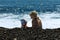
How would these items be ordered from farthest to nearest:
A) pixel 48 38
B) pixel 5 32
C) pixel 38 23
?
pixel 38 23 < pixel 5 32 < pixel 48 38

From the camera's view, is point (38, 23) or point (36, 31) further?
point (38, 23)

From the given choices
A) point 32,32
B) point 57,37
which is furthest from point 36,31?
point 57,37

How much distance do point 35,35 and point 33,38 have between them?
101 millimetres

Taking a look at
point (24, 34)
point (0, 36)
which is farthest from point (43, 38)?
point (0, 36)

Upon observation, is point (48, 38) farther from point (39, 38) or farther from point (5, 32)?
point (5, 32)

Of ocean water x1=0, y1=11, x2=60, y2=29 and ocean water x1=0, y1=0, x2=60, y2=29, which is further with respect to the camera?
ocean water x1=0, y1=0, x2=60, y2=29

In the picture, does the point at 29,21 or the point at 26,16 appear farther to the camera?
the point at 26,16

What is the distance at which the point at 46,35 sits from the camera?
5000mm

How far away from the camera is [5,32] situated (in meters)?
5.29

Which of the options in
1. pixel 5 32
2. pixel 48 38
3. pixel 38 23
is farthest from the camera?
pixel 38 23

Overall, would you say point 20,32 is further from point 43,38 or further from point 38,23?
point 38,23

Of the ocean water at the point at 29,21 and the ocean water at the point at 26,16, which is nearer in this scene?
the ocean water at the point at 29,21

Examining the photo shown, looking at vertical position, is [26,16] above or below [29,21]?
below

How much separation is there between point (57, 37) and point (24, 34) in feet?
2.09
